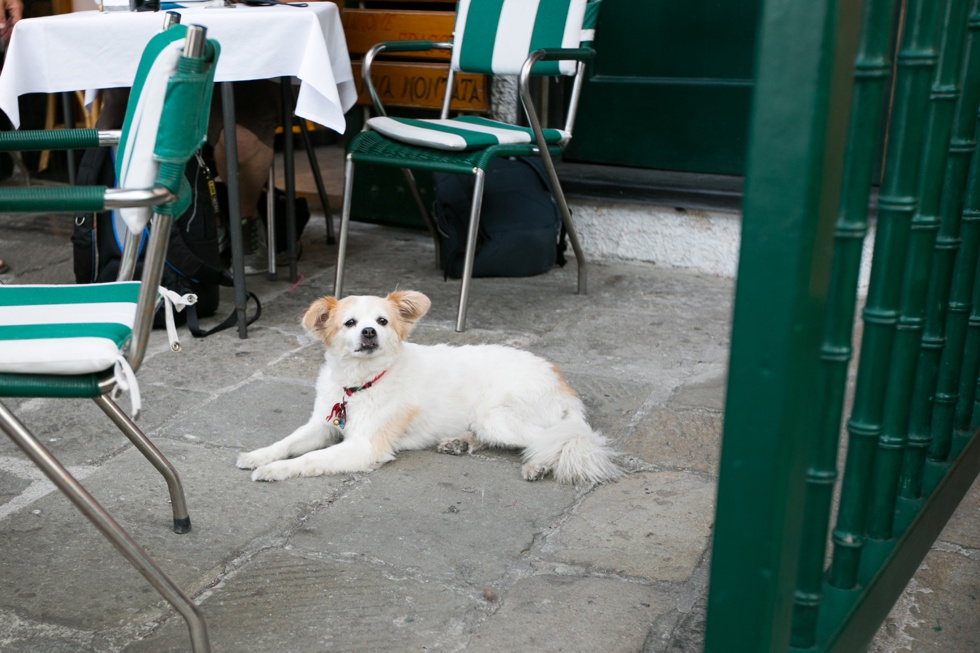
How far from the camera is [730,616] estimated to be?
1012 mm

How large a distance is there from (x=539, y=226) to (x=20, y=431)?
2.77 meters

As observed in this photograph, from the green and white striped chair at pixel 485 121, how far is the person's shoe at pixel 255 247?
26.7 inches

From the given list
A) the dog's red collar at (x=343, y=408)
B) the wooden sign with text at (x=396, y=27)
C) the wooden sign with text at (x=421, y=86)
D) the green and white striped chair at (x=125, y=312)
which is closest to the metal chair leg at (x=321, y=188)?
the wooden sign with text at (x=421, y=86)

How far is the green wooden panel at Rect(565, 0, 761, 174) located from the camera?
3998 mm

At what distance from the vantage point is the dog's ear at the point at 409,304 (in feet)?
8.07

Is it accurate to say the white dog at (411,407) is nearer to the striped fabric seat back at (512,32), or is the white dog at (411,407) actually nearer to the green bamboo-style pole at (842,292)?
the green bamboo-style pole at (842,292)

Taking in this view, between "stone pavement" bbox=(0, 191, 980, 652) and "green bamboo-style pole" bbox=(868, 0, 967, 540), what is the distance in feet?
1.33

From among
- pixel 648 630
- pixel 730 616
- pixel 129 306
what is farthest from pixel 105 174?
pixel 730 616

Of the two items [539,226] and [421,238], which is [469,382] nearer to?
[539,226]

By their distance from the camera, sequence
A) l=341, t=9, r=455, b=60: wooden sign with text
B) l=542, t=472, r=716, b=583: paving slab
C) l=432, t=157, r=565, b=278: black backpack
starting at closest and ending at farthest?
1. l=542, t=472, r=716, b=583: paving slab
2. l=432, t=157, r=565, b=278: black backpack
3. l=341, t=9, r=455, b=60: wooden sign with text

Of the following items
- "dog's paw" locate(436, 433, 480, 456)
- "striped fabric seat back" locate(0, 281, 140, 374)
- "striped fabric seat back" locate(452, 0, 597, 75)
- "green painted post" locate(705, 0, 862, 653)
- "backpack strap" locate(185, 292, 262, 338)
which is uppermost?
"striped fabric seat back" locate(452, 0, 597, 75)

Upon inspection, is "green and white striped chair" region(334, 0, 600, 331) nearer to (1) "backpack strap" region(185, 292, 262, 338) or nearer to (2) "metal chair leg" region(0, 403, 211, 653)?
(1) "backpack strap" region(185, 292, 262, 338)

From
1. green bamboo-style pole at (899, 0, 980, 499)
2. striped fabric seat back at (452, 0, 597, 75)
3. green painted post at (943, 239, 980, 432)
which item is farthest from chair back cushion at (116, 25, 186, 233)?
striped fabric seat back at (452, 0, 597, 75)

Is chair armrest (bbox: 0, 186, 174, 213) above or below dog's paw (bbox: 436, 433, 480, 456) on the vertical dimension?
above
